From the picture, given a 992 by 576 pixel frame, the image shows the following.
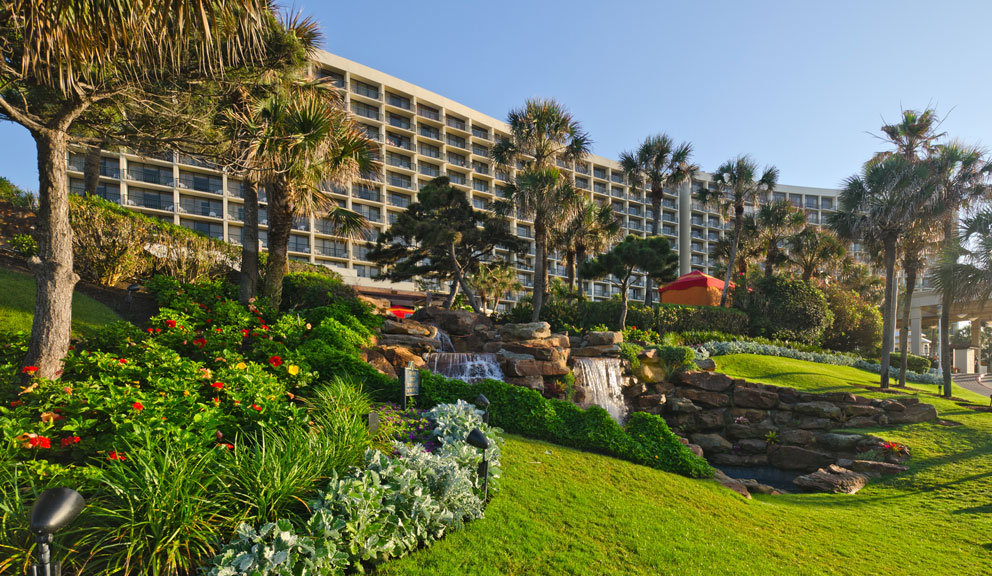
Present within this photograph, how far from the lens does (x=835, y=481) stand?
1045 centimetres

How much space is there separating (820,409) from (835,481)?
16.9 ft

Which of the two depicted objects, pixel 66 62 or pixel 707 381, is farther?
pixel 707 381

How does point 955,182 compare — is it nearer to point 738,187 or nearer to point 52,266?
point 738,187

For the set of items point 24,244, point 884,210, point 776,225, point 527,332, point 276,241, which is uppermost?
point 776,225

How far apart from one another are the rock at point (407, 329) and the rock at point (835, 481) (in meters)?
11.1

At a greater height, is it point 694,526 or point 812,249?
point 812,249

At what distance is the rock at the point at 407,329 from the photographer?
14.8m

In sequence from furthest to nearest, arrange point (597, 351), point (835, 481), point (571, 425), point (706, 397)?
point (597, 351), point (706, 397), point (835, 481), point (571, 425)

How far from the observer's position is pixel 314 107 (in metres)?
10.8

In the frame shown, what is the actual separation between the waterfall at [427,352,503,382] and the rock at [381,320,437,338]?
1.41 metres

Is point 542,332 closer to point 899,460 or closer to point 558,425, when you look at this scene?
point 558,425

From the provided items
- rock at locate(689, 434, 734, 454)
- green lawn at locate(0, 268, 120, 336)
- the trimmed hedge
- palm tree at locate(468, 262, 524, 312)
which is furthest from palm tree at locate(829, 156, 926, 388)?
green lawn at locate(0, 268, 120, 336)

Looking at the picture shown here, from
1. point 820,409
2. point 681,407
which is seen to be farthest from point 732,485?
point 820,409

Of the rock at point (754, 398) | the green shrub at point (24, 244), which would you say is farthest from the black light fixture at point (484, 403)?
the green shrub at point (24, 244)
